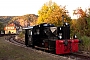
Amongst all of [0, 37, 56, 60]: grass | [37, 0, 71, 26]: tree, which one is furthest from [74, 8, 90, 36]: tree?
[37, 0, 71, 26]: tree

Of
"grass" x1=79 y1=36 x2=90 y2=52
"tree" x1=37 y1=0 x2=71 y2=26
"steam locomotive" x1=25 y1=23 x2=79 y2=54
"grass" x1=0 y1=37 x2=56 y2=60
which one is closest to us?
"grass" x1=0 y1=37 x2=56 y2=60

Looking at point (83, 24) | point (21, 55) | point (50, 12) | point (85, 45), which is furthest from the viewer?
point (50, 12)

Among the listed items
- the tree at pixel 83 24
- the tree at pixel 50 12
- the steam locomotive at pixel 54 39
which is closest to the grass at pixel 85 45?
the steam locomotive at pixel 54 39

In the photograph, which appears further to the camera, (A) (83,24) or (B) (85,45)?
(A) (83,24)

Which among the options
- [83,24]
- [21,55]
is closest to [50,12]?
[83,24]

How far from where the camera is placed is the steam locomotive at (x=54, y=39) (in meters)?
17.2

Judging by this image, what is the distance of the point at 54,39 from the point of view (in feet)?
58.9

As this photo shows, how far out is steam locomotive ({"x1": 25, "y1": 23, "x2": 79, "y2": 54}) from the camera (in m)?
17.2

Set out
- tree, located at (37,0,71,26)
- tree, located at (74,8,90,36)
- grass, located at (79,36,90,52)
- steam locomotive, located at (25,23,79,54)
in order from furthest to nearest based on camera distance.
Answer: tree, located at (37,0,71,26)
tree, located at (74,8,90,36)
grass, located at (79,36,90,52)
steam locomotive, located at (25,23,79,54)

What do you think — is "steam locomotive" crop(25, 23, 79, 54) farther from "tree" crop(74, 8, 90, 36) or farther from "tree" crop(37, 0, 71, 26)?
"tree" crop(37, 0, 71, 26)

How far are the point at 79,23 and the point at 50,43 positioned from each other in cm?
929

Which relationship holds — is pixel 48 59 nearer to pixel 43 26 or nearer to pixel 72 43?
pixel 72 43

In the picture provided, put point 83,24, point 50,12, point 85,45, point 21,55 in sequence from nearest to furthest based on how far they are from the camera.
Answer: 1. point 21,55
2. point 85,45
3. point 83,24
4. point 50,12

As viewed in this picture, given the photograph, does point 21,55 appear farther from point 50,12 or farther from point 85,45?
point 50,12
